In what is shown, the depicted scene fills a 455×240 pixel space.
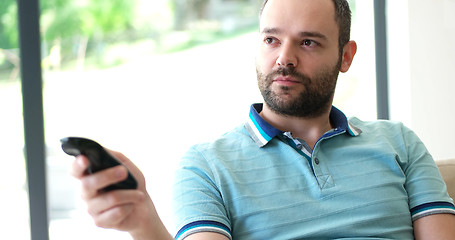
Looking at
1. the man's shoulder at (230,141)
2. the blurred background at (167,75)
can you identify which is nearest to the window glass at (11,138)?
the blurred background at (167,75)

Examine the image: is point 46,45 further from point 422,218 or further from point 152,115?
point 422,218

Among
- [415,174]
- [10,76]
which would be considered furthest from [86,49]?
[415,174]

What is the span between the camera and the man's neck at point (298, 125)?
5.34ft

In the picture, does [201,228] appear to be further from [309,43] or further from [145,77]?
[145,77]

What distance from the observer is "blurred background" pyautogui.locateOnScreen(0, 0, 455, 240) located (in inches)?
116

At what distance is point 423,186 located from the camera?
157 centimetres

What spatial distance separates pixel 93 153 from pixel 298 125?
81 cm

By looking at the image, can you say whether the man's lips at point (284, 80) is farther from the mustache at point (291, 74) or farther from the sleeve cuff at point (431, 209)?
the sleeve cuff at point (431, 209)

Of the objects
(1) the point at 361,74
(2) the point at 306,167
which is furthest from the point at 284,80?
(1) the point at 361,74

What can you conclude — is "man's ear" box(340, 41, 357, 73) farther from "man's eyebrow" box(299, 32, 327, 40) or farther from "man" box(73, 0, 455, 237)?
"man's eyebrow" box(299, 32, 327, 40)

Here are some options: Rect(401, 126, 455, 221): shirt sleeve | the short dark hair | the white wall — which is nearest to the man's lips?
the short dark hair

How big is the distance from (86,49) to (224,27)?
0.77 meters

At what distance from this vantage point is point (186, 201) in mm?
1383

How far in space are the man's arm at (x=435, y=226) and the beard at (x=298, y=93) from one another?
41 centimetres
